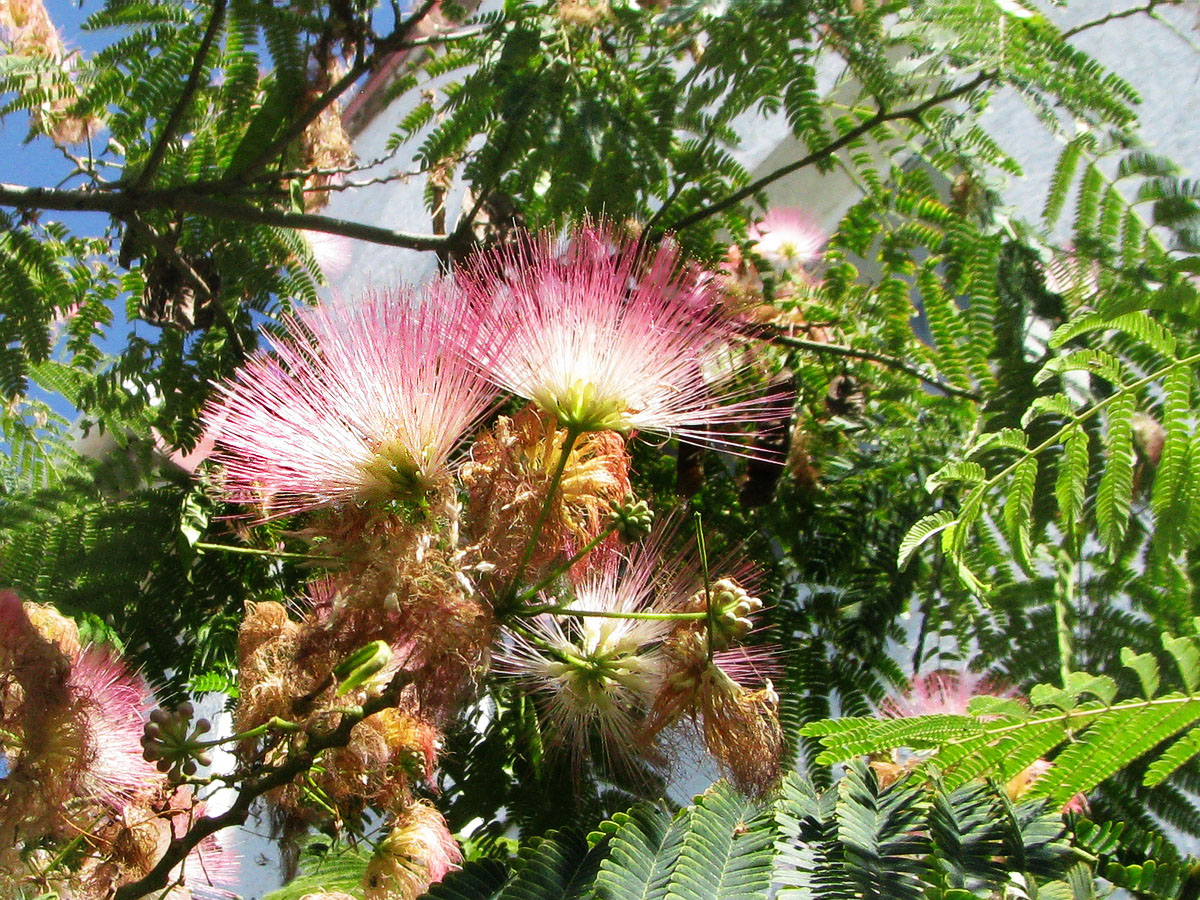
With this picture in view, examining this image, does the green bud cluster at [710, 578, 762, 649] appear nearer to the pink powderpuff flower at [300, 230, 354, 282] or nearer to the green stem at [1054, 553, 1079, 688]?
the green stem at [1054, 553, 1079, 688]

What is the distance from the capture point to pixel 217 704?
2.95 metres

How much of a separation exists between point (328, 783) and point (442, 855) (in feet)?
0.67

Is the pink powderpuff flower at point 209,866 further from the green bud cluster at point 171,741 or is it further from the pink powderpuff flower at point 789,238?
the pink powderpuff flower at point 789,238

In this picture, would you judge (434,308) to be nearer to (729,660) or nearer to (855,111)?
(729,660)

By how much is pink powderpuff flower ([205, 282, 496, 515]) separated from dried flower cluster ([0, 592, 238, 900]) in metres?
0.44

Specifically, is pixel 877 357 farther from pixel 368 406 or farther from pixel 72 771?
pixel 72 771

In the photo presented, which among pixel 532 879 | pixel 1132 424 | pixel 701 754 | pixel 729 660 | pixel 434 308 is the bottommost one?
pixel 532 879

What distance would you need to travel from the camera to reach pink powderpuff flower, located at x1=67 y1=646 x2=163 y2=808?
1.65m

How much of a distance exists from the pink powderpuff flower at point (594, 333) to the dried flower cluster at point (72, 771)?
78cm

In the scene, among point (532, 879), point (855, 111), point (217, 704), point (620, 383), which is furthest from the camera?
point (217, 704)

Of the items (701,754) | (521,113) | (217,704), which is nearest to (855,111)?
(521,113)

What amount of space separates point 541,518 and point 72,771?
819 millimetres

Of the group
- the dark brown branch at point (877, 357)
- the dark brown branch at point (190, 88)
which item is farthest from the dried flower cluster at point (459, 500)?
the dark brown branch at point (190, 88)

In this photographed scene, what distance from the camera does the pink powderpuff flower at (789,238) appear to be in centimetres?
332
